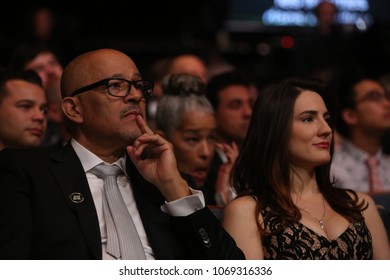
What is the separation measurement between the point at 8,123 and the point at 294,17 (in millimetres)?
4965

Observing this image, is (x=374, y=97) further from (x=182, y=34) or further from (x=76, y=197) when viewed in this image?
(x=182, y=34)

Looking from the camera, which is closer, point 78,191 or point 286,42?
point 78,191

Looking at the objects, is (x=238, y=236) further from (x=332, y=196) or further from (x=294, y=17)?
(x=294, y=17)

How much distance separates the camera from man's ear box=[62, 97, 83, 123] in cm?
351

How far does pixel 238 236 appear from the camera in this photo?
3.57 meters

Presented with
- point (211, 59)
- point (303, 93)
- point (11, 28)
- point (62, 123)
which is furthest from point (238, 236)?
point (11, 28)

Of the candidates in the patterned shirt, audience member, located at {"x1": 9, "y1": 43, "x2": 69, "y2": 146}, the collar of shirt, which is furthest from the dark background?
the collar of shirt

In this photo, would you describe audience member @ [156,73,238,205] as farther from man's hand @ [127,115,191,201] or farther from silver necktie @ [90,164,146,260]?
silver necktie @ [90,164,146,260]

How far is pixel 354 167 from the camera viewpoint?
17.7 feet

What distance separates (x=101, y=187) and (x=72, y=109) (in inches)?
14.4

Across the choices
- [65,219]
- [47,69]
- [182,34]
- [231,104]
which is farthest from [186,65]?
[182,34]

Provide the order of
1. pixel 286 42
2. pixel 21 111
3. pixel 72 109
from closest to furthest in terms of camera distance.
Result: pixel 72 109 → pixel 21 111 → pixel 286 42

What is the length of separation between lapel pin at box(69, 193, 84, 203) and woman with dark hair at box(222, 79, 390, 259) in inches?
27.5
